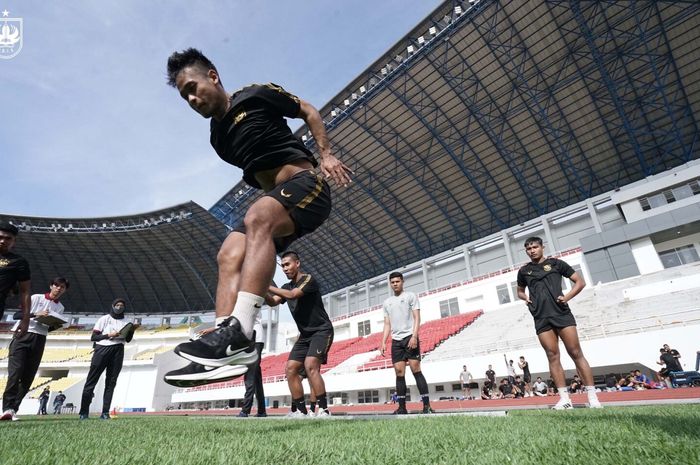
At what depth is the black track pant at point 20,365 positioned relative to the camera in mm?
4672

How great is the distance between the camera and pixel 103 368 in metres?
6.15

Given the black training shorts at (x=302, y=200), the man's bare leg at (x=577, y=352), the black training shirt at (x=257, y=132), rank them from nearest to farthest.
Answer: the black training shorts at (x=302, y=200) < the black training shirt at (x=257, y=132) < the man's bare leg at (x=577, y=352)

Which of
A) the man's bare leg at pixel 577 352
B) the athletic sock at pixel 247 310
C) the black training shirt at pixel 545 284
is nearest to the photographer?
the athletic sock at pixel 247 310

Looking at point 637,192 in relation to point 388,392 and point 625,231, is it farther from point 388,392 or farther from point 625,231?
point 388,392

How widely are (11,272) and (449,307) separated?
27589 millimetres

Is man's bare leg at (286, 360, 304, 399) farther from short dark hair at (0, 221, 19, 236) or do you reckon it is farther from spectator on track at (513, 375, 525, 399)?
spectator on track at (513, 375, 525, 399)

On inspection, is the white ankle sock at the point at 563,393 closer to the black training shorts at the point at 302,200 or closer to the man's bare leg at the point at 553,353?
the man's bare leg at the point at 553,353

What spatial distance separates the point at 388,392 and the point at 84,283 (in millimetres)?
42337

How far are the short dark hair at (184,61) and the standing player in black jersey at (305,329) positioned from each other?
2.70 metres

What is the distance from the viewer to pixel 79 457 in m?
1.30

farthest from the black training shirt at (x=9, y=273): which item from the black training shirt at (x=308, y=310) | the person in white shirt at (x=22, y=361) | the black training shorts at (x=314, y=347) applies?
the black training shorts at (x=314, y=347)

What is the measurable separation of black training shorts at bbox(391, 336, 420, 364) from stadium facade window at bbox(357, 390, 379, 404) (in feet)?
54.1

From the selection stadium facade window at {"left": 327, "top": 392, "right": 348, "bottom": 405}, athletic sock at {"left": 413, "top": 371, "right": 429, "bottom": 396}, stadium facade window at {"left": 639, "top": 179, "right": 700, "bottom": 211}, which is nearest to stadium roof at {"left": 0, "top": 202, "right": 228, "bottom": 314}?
stadium facade window at {"left": 327, "top": 392, "right": 348, "bottom": 405}

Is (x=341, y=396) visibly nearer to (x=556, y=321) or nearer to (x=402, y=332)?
(x=402, y=332)
